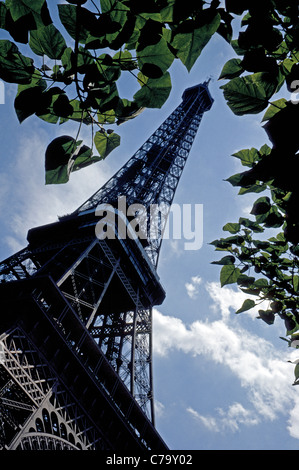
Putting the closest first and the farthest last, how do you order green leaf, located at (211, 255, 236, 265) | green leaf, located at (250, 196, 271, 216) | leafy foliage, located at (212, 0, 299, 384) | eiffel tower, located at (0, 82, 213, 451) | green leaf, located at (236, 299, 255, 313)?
leafy foliage, located at (212, 0, 299, 384)
green leaf, located at (250, 196, 271, 216)
green leaf, located at (236, 299, 255, 313)
green leaf, located at (211, 255, 236, 265)
eiffel tower, located at (0, 82, 213, 451)

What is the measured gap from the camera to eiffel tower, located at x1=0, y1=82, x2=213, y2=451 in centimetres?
1112

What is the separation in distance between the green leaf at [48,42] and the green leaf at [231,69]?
0.81 m

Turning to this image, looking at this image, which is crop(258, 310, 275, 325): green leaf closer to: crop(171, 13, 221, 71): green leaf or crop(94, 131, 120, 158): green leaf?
crop(94, 131, 120, 158): green leaf

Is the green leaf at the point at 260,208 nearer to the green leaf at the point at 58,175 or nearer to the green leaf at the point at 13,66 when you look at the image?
the green leaf at the point at 58,175

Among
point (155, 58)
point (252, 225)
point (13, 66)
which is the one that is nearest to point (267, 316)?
point (252, 225)

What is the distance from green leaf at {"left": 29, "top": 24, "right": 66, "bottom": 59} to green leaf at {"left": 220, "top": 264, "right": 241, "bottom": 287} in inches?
97.7

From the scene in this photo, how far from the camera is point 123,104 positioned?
59.4 inches

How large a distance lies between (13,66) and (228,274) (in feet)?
8.64

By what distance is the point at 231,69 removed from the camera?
159 cm

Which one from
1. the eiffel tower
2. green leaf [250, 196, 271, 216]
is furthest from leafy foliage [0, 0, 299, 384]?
the eiffel tower

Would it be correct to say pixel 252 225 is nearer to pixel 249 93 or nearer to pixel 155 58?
pixel 249 93

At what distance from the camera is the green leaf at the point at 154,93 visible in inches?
52.3
